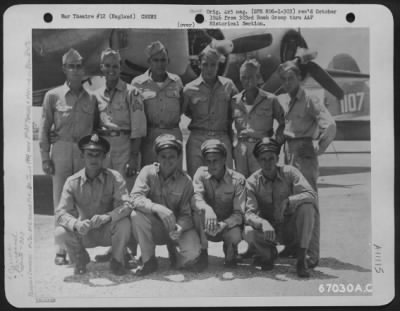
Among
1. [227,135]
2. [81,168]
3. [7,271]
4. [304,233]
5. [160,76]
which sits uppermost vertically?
[160,76]

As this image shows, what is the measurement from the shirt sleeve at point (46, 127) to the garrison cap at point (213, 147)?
53 cm

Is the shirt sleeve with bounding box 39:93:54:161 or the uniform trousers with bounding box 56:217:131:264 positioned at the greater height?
the shirt sleeve with bounding box 39:93:54:161

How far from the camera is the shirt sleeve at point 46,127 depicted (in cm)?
170

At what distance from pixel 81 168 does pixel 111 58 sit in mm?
396

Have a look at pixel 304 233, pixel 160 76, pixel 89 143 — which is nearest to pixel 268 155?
pixel 304 233

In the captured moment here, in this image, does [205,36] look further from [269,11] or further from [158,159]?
[158,159]

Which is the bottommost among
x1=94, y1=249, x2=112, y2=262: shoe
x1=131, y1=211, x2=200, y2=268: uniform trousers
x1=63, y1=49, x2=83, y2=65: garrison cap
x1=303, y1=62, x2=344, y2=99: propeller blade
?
x1=94, y1=249, x2=112, y2=262: shoe

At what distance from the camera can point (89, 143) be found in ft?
5.54

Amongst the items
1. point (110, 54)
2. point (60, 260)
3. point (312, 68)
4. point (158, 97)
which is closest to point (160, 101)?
point (158, 97)

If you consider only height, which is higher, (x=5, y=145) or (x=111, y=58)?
(x=111, y=58)

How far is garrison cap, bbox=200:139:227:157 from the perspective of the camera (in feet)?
5.58

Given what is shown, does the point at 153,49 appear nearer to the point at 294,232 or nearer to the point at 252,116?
the point at 252,116

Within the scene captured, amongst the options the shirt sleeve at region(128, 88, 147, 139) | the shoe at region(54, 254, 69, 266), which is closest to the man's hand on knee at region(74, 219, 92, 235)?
the shoe at region(54, 254, 69, 266)

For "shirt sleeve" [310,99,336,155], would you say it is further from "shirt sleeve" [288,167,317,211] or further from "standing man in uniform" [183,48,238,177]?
"standing man in uniform" [183,48,238,177]
